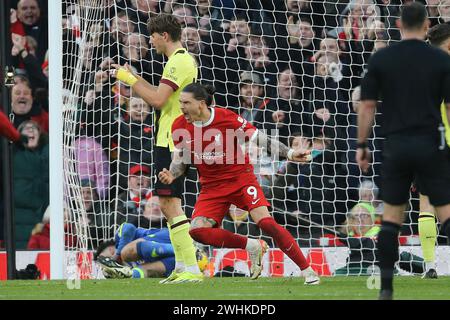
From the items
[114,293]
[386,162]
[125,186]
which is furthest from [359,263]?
[386,162]

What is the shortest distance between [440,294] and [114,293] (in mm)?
2335

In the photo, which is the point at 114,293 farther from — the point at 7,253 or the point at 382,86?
the point at 7,253

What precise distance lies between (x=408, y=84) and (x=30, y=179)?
7.27 m

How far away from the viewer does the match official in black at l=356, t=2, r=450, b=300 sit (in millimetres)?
6961

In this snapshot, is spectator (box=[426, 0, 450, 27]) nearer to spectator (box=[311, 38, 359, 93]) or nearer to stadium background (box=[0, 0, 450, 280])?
stadium background (box=[0, 0, 450, 280])

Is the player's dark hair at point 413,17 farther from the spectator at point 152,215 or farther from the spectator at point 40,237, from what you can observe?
the spectator at point 40,237

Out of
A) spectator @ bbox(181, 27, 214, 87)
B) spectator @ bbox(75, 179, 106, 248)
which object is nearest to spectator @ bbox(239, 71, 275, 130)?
spectator @ bbox(181, 27, 214, 87)

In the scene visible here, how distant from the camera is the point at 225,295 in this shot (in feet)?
26.4

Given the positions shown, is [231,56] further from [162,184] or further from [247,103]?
[162,184]

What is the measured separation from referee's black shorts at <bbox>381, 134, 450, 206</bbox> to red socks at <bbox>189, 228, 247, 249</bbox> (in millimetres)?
2911

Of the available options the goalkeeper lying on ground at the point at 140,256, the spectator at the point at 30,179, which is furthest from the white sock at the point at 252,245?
the spectator at the point at 30,179

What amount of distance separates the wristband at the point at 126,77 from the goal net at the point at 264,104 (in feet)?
A: 8.73

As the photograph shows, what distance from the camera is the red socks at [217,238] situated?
9672 millimetres

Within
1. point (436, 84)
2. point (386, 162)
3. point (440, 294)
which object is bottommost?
point (440, 294)
